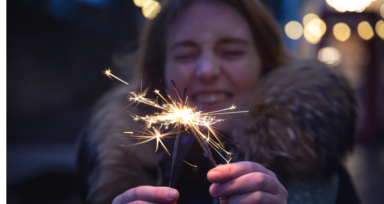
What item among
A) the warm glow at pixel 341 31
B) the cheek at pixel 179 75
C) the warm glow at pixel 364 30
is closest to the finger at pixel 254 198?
the cheek at pixel 179 75

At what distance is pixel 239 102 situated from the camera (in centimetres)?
40

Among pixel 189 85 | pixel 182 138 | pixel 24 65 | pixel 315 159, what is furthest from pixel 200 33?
pixel 24 65

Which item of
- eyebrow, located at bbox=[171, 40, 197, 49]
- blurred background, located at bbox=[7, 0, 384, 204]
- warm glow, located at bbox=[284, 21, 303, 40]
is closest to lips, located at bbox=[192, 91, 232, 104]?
eyebrow, located at bbox=[171, 40, 197, 49]

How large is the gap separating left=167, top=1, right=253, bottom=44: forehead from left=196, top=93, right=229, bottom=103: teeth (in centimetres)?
12

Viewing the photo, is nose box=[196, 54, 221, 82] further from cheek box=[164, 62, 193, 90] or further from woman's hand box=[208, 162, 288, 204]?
woman's hand box=[208, 162, 288, 204]

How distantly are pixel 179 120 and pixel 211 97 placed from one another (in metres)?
0.08

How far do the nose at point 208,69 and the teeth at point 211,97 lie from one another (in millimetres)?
33

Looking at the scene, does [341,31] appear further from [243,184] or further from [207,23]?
[243,184]

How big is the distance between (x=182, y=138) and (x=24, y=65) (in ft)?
3.62

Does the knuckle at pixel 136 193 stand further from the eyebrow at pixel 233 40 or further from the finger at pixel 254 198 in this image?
the eyebrow at pixel 233 40

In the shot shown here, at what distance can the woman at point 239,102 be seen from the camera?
14.7 inches

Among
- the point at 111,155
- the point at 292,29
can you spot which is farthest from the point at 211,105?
the point at 292,29

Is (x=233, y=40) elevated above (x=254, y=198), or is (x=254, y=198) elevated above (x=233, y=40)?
(x=233, y=40)

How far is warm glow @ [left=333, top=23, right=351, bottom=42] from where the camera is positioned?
1.42 metres
